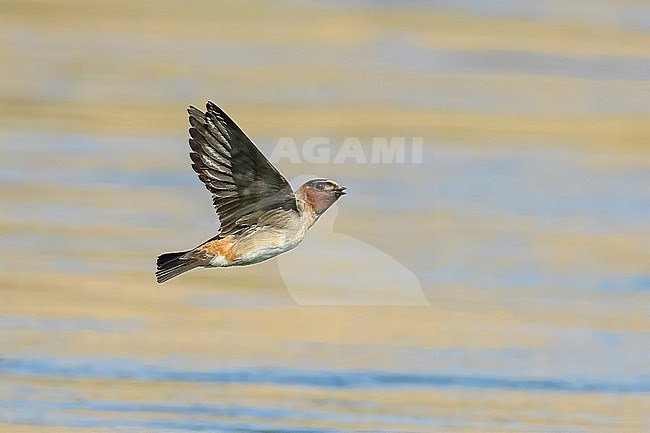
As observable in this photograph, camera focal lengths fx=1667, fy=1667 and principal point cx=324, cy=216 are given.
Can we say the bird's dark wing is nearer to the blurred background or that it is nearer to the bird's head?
the bird's head

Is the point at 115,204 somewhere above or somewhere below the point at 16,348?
above

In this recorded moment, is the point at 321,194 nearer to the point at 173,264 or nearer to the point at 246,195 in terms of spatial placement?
the point at 246,195

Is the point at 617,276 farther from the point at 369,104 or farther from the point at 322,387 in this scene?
the point at 369,104

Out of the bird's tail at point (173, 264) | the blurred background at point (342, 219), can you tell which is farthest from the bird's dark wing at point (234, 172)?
the blurred background at point (342, 219)

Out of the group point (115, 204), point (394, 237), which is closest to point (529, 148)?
point (394, 237)

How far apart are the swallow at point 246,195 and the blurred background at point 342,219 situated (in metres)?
1.41

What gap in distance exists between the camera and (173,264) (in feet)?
16.4

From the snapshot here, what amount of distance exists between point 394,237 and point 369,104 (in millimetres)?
2229

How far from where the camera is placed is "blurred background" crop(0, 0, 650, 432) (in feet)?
22.2

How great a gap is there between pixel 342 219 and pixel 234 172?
14.0 ft

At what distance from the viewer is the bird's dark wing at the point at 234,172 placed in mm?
4840

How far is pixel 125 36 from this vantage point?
12.4 m

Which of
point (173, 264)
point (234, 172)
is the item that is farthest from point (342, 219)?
point (234, 172)

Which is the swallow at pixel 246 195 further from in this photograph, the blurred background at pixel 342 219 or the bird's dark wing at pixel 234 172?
the blurred background at pixel 342 219
